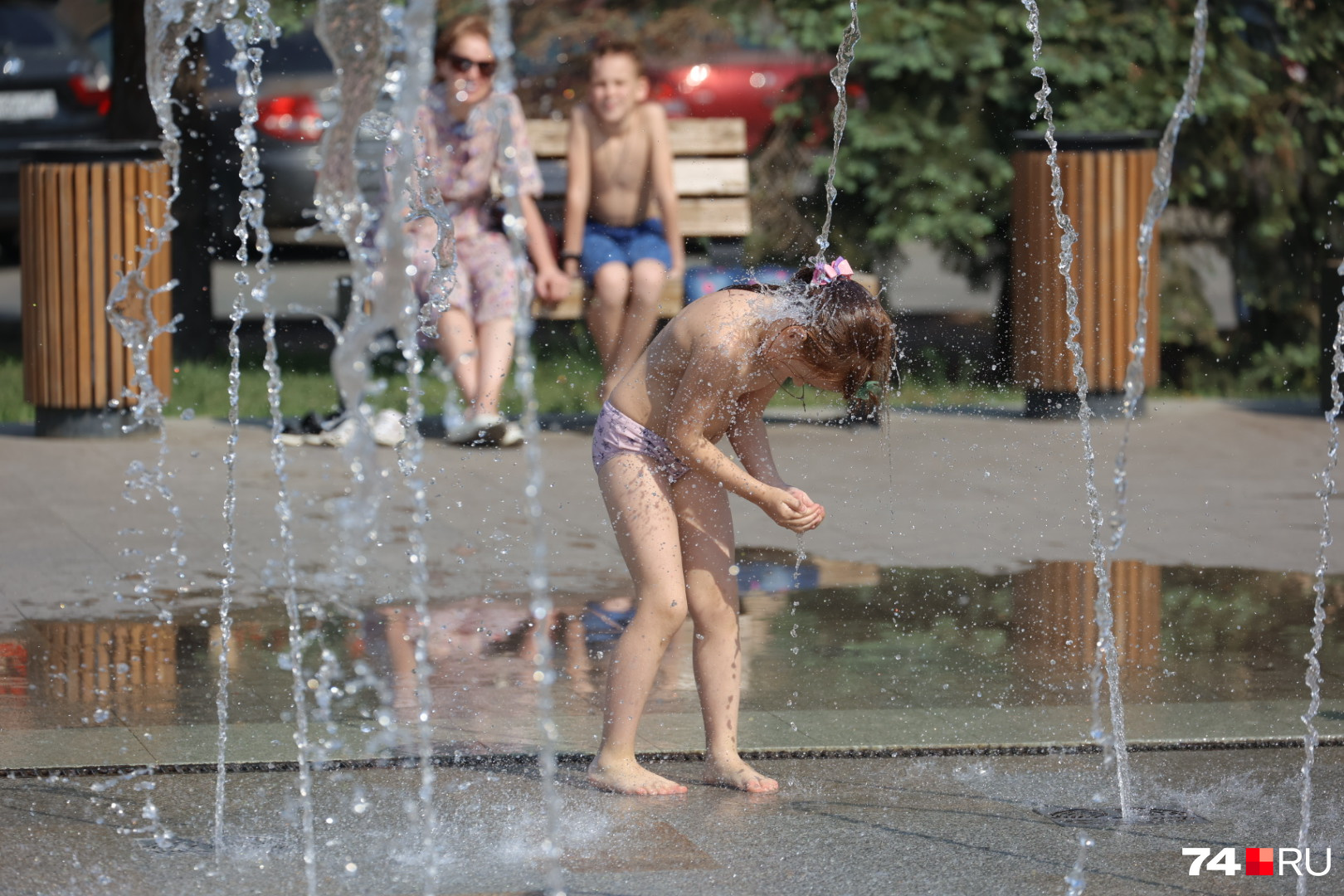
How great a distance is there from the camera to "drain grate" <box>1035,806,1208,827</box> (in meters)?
3.98

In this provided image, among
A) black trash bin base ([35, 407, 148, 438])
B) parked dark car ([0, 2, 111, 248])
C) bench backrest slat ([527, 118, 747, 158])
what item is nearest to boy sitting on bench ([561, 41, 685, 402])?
bench backrest slat ([527, 118, 747, 158])

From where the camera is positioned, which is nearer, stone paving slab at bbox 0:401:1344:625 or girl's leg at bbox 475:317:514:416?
stone paving slab at bbox 0:401:1344:625

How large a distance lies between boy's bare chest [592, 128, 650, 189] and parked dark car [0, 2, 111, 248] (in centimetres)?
615

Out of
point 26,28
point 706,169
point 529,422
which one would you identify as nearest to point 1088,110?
point 706,169

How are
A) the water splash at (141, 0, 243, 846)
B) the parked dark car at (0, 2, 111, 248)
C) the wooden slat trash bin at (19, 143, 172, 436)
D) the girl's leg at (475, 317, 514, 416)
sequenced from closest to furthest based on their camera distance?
the water splash at (141, 0, 243, 846), the wooden slat trash bin at (19, 143, 172, 436), the girl's leg at (475, 317, 514, 416), the parked dark car at (0, 2, 111, 248)

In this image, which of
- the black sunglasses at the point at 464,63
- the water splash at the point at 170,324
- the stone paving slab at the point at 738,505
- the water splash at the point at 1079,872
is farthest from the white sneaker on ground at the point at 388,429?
the water splash at the point at 1079,872

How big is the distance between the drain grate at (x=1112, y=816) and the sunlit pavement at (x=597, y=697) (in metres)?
0.04

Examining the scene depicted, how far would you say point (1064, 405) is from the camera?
9320 millimetres

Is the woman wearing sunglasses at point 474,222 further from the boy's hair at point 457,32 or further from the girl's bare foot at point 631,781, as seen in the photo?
the girl's bare foot at point 631,781

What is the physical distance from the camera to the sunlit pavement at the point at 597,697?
12.2ft

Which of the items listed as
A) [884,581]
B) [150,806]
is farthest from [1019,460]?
[150,806]

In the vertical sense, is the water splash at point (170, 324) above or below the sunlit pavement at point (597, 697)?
above

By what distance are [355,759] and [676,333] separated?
1133 millimetres

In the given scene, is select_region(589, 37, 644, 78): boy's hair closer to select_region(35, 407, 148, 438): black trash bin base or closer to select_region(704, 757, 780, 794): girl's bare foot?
select_region(35, 407, 148, 438): black trash bin base
